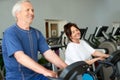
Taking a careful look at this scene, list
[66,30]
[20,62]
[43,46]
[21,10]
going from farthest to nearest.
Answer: [66,30]
[43,46]
[21,10]
[20,62]

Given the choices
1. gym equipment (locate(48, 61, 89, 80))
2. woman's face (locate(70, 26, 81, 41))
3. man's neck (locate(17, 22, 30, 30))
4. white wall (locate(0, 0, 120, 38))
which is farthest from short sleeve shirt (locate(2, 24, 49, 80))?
white wall (locate(0, 0, 120, 38))

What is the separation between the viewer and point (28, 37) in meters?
2.05

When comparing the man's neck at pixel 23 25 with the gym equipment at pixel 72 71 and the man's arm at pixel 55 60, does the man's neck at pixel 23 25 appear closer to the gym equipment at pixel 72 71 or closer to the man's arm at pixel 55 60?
the man's arm at pixel 55 60

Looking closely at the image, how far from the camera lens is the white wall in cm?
686

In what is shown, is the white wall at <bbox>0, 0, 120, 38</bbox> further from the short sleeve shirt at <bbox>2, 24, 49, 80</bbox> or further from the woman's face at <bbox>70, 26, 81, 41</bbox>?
the short sleeve shirt at <bbox>2, 24, 49, 80</bbox>

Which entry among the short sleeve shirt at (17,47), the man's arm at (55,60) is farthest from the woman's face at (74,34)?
the short sleeve shirt at (17,47)

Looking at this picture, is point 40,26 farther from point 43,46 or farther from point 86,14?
point 43,46

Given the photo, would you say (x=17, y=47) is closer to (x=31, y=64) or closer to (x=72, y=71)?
(x=31, y=64)

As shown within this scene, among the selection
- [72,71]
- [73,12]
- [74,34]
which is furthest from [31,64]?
[73,12]

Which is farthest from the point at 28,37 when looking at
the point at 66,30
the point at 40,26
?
the point at 40,26

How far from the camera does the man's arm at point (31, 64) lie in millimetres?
1731

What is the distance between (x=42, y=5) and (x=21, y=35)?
5867 mm

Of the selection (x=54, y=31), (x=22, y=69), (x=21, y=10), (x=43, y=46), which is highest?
(x=21, y=10)

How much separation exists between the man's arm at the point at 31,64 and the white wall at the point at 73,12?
5.03 m
